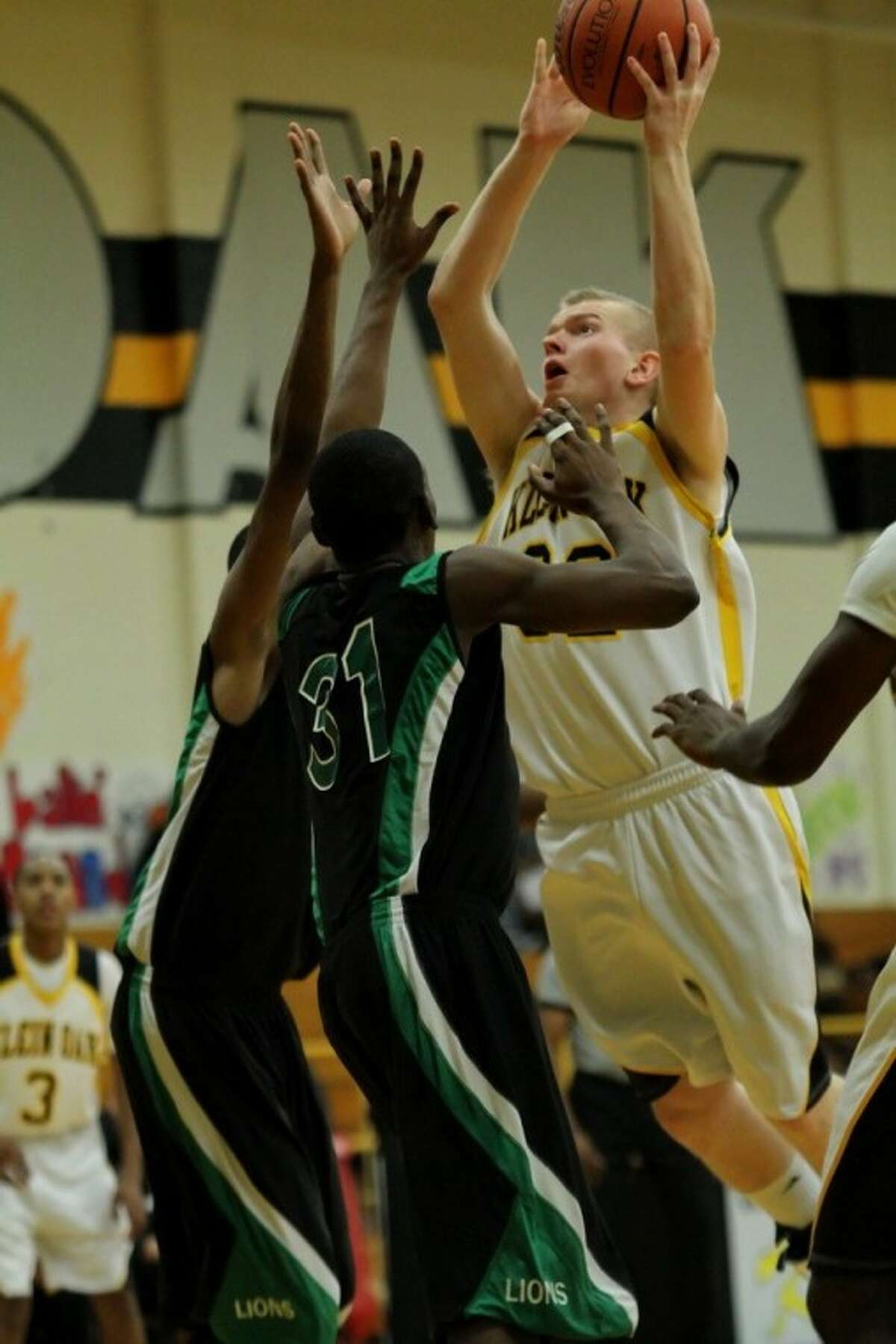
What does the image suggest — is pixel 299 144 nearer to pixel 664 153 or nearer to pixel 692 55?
pixel 664 153

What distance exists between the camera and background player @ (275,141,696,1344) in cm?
477

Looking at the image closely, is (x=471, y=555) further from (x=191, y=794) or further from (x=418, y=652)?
(x=191, y=794)

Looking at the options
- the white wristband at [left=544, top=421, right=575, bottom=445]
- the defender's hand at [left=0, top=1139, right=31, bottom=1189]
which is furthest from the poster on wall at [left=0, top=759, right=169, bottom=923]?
the white wristband at [left=544, top=421, right=575, bottom=445]

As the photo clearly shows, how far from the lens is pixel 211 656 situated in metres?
5.54

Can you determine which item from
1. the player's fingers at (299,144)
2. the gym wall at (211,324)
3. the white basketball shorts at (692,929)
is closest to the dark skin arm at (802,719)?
the white basketball shorts at (692,929)

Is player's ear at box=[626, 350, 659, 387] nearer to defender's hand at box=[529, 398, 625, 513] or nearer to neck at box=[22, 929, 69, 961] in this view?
defender's hand at box=[529, 398, 625, 513]

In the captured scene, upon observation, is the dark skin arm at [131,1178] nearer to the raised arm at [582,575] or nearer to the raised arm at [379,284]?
the raised arm at [379,284]

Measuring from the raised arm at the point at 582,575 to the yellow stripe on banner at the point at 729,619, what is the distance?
44.1 inches

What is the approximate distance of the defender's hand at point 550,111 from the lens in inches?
248

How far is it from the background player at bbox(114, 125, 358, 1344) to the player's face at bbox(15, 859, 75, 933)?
15.0 ft

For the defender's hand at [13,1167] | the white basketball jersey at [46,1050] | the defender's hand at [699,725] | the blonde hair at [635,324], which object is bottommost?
the defender's hand at [13,1167]

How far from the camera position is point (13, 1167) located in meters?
9.76

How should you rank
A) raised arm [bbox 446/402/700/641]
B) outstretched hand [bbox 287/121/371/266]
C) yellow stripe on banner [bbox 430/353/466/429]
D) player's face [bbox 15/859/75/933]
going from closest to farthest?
raised arm [bbox 446/402/700/641] → outstretched hand [bbox 287/121/371/266] → player's face [bbox 15/859/75/933] → yellow stripe on banner [bbox 430/353/466/429]

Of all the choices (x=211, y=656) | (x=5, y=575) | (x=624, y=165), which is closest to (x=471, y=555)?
(x=211, y=656)
